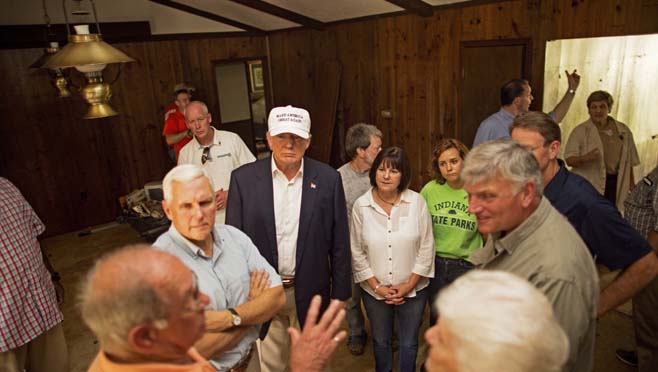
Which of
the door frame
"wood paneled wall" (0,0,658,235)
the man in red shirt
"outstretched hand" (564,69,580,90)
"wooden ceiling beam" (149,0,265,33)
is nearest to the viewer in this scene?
"outstretched hand" (564,69,580,90)

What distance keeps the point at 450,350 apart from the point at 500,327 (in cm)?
14

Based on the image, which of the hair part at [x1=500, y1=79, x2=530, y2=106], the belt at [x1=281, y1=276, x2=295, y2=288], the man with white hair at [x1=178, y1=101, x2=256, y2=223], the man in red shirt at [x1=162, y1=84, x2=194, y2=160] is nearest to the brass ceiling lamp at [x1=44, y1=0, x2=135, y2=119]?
the man with white hair at [x1=178, y1=101, x2=256, y2=223]

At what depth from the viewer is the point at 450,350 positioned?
982 mm

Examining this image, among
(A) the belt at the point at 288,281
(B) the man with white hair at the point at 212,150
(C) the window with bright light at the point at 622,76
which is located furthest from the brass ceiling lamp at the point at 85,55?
(C) the window with bright light at the point at 622,76

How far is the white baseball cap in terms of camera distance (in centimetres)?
225

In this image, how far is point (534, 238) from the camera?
1.40 m

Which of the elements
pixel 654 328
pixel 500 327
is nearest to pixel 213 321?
pixel 500 327

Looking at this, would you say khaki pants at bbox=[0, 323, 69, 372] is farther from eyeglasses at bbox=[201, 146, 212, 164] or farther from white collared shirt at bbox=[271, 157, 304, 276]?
white collared shirt at bbox=[271, 157, 304, 276]

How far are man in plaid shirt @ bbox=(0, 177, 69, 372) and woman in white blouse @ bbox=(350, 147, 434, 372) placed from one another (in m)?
1.77

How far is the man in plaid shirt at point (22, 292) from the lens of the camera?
2.22 m

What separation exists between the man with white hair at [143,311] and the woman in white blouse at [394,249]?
146 cm

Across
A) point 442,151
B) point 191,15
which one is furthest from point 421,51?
point 191,15

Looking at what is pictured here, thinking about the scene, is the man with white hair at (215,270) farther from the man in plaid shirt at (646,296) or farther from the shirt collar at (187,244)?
the man in plaid shirt at (646,296)

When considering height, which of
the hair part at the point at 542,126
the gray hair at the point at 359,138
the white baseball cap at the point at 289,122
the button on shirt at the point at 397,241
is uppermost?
the white baseball cap at the point at 289,122
